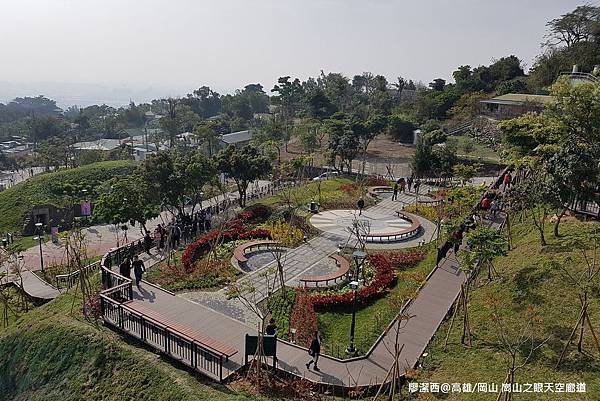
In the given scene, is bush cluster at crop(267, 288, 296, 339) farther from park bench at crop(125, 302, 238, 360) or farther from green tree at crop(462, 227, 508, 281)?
green tree at crop(462, 227, 508, 281)

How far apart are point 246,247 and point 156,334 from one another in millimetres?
9510

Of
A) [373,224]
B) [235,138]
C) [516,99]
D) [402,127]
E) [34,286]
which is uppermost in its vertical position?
[516,99]

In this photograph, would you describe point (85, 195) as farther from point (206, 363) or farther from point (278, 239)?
point (206, 363)

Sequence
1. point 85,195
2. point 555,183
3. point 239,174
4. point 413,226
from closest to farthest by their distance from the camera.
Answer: point 555,183 < point 413,226 < point 239,174 < point 85,195

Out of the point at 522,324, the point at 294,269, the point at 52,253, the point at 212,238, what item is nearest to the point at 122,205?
the point at 212,238

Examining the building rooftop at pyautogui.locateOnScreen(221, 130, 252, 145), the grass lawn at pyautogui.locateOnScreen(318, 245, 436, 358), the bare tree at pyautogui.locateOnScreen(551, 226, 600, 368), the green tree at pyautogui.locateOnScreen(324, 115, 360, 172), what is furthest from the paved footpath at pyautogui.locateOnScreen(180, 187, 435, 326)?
the building rooftop at pyautogui.locateOnScreen(221, 130, 252, 145)

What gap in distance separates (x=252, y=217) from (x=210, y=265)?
8.11 metres

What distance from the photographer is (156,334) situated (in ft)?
41.0

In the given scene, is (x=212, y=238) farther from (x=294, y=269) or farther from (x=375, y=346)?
(x=375, y=346)

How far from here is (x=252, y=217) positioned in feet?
89.2

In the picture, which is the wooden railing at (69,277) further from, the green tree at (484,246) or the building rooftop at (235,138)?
the building rooftop at (235,138)

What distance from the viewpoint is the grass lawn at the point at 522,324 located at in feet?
34.4

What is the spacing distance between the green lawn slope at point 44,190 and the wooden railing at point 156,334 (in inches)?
1038

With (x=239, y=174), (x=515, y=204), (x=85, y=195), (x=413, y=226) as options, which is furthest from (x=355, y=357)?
(x=85, y=195)
